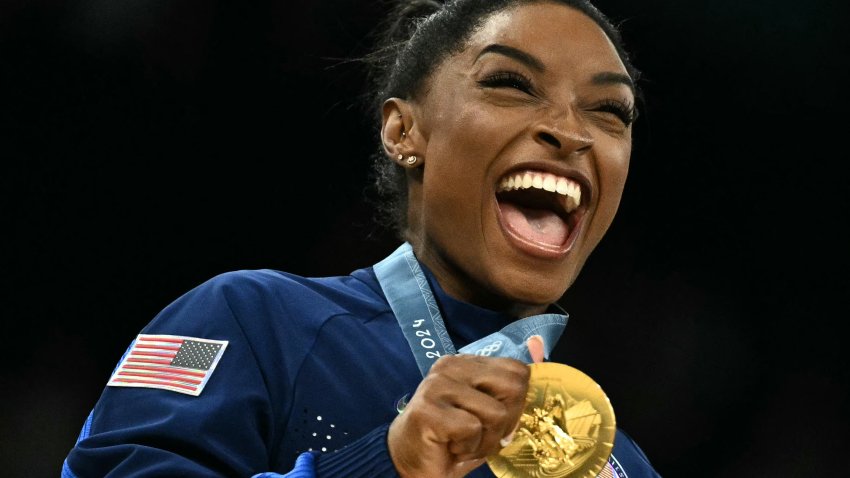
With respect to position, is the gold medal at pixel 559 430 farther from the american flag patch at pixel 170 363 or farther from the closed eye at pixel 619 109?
the closed eye at pixel 619 109

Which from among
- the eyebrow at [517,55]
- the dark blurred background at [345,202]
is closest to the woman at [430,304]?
the eyebrow at [517,55]

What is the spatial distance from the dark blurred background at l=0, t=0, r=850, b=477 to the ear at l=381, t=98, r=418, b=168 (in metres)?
0.49

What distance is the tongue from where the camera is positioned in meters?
1.99

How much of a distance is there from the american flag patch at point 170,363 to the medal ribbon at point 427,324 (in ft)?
1.13

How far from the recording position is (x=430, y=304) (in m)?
1.95

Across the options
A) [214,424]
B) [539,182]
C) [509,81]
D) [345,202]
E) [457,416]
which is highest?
[509,81]

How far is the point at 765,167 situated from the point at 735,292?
1.39 ft

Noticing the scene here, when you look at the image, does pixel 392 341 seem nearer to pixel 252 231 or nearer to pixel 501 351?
pixel 501 351

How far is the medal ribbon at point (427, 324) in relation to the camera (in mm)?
1807

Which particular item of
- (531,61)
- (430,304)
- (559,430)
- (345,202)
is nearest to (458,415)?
(559,430)

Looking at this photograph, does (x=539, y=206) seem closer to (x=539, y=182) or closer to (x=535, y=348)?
(x=539, y=182)

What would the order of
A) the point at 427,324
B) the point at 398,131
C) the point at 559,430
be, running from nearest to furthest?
the point at 559,430, the point at 427,324, the point at 398,131

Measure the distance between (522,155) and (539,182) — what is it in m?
0.06

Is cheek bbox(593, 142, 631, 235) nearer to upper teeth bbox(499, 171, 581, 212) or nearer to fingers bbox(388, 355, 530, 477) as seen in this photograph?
upper teeth bbox(499, 171, 581, 212)
